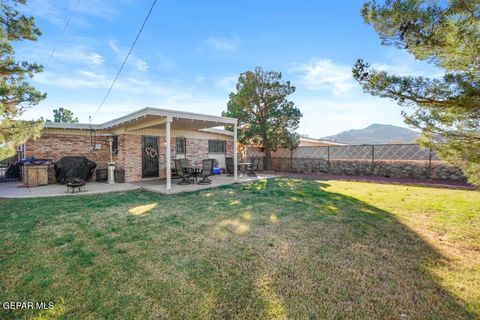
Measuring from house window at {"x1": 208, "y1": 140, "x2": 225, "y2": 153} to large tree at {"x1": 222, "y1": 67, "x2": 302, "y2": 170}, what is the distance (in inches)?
86.4

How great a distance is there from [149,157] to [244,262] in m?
9.50

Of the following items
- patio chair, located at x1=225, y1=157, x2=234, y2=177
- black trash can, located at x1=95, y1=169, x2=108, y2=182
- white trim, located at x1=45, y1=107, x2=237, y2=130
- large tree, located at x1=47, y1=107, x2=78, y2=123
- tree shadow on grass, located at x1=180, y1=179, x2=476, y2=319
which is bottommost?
tree shadow on grass, located at x1=180, y1=179, x2=476, y2=319

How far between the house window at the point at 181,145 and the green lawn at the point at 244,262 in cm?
675

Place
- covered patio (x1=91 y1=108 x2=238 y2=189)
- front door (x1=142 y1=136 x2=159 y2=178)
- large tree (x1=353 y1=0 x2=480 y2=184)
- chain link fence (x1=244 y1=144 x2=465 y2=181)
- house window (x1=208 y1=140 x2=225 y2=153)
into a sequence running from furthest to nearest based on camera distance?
house window (x1=208 y1=140 x2=225 y2=153)
front door (x1=142 y1=136 x2=159 y2=178)
chain link fence (x1=244 y1=144 x2=465 y2=181)
covered patio (x1=91 y1=108 x2=238 y2=189)
large tree (x1=353 y1=0 x2=480 y2=184)

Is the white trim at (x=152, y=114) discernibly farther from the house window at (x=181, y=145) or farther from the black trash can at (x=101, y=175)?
the house window at (x=181, y=145)

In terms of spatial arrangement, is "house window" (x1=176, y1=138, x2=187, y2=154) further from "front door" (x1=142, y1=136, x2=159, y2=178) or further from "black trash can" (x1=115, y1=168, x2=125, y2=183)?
"black trash can" (x1=115, y1=168, x2=125, y2=183)

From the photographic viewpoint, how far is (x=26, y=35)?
5359 mm

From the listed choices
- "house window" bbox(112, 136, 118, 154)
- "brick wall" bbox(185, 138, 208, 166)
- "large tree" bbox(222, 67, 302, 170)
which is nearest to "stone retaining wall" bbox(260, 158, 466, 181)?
"large tree" bbox(222, 67, 302, 170)

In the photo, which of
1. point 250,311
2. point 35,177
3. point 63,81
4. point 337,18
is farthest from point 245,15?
point 35,177

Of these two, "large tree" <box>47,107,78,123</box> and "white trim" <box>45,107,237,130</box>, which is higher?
"large tree" <box>47,107,78,123</box>

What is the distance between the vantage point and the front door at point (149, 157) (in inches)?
424

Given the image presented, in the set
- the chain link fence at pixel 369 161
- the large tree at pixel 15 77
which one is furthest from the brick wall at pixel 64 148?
the chain link fence at pixel 369 161

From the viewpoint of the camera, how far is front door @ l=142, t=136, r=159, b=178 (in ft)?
35.4

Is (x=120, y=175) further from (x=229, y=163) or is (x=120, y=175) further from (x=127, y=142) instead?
(x=229, y=163)
